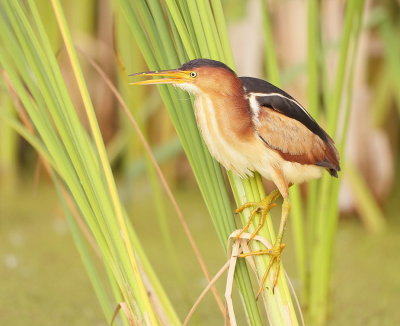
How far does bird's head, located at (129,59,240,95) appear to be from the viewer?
938mm

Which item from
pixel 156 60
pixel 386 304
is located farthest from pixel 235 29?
pixel 156 60

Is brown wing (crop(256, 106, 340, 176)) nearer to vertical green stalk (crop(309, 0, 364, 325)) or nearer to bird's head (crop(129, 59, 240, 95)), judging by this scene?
bird's head (crop(129, 59, 240, 95))

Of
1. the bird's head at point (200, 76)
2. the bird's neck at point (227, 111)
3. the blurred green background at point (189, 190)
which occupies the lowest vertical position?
the blurred green background at point (189, 190)

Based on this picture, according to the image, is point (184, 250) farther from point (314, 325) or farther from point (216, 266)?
point (314, 325)

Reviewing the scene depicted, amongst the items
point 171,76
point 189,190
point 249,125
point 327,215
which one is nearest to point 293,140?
point 249,125

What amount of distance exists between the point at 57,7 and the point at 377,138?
170cm

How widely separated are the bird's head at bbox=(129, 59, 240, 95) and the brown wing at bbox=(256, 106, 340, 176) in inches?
2.8

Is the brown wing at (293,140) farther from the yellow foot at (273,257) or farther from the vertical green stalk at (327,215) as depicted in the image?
the vertical green stalk at (327,215)

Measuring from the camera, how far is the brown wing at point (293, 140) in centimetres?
101

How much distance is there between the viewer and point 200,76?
0.94 metres

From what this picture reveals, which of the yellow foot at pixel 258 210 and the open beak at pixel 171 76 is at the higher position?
the open beak at pixel 171 76

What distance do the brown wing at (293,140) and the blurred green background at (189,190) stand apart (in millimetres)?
642

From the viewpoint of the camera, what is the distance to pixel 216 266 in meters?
2.18

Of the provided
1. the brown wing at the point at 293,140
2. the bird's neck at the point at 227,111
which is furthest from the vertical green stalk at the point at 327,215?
the bird's neck at the point at 227,111
